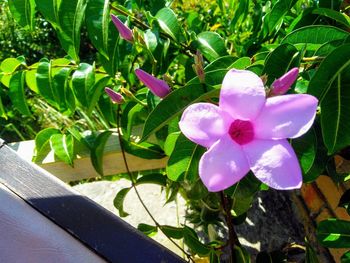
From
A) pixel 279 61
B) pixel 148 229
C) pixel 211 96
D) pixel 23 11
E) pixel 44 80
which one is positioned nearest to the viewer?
pixel 211 96

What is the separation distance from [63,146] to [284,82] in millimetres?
808

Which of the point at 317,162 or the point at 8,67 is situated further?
the point at 8,67

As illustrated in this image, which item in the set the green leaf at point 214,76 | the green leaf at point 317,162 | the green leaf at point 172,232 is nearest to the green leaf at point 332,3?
the green leaf at point 317,162

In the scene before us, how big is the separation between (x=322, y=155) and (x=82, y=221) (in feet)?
1.71

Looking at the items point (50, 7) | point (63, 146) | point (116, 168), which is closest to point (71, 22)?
point (50, 7)

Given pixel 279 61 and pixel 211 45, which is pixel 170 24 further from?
pixel 279 61

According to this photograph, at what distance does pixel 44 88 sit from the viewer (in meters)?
1.24

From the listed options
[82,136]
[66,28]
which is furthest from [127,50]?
[82,136]

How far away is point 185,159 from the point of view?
0.91 metres

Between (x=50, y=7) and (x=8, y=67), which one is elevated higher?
(x=50, y=7)

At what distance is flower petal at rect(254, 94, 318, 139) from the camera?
2.07 ft

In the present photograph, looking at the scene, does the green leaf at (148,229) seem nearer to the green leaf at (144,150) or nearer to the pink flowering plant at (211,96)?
the pink flowering plant at (211,96)

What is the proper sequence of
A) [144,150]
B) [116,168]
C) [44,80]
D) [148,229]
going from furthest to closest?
[148,229] < [116,168] < [144,150] < [44,80]

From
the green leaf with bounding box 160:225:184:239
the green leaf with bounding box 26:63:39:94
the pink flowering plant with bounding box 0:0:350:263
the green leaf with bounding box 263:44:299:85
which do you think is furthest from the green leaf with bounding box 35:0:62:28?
the green leaf with bounding box 160:225:184:239
